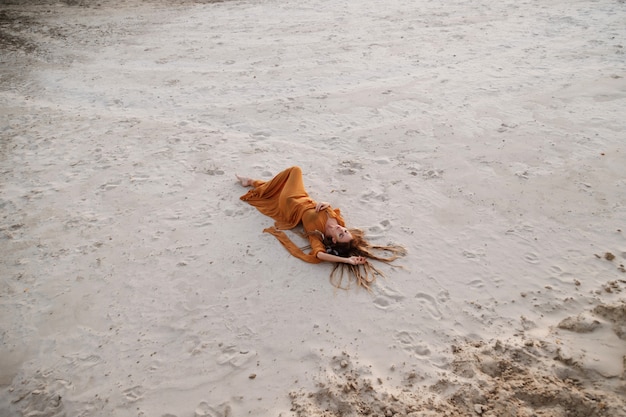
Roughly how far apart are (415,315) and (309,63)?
6.09 m

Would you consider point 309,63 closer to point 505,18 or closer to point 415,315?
point 505,18

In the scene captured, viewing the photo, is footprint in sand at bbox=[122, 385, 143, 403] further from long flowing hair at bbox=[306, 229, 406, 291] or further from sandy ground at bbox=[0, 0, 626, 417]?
long flowing hair at bbox=[306, 229, 406, 291]

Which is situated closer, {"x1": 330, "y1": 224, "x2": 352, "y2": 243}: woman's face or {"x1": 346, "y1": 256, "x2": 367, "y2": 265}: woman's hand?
{"x1": 346, "y1": 256, "x2": 367, "y2": 265}: woman's hand

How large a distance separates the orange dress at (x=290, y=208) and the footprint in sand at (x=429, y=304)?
1127 mm

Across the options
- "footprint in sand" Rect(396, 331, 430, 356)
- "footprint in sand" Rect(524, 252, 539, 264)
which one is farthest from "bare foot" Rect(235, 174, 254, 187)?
"footprint in sand" Rect(524, 252, 539, 264)

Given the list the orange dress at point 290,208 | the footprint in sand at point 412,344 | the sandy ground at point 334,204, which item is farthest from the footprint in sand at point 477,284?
the orange dress at point 290,208

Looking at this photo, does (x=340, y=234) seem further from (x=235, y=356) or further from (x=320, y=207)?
(x=235, y=356)

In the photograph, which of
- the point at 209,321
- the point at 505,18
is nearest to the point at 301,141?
the point at 209,321

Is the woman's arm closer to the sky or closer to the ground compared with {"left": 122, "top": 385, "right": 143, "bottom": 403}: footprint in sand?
closer to the sky

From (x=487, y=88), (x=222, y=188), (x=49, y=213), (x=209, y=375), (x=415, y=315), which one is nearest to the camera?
(x=209, y=375)

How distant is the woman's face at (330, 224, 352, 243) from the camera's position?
4570mm

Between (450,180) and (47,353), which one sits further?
(450,180)

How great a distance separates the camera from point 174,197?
559cm

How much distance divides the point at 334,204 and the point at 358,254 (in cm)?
96
